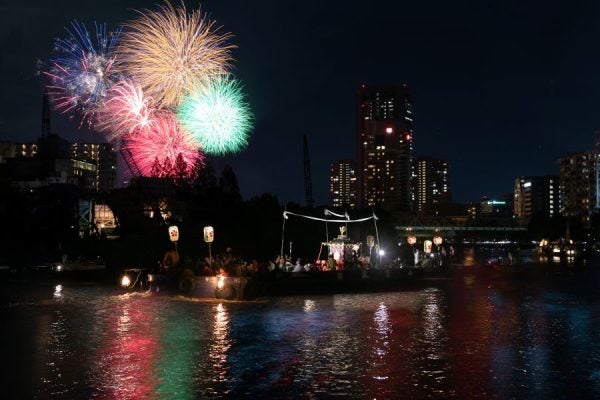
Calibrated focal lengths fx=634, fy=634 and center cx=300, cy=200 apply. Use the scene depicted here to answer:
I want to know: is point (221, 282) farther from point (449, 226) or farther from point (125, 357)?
point (449, 226)

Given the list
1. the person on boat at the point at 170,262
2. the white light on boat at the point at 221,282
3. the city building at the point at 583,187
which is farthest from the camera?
the city building at the point at 583,187

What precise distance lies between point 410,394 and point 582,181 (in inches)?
7932

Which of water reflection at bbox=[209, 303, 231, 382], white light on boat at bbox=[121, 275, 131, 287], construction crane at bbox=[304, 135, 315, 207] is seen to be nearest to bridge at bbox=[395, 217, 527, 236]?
construction crane at bbox=[304, 135, 315, 207]

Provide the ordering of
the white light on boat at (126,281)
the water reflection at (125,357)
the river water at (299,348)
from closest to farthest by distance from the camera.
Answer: the water reflection at (125,357), the river water at (299,348), the white light on boat at (126,281)

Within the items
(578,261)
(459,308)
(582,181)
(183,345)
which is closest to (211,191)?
(578,261)

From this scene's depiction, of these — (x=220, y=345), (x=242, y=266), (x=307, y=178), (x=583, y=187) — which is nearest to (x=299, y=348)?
(x=220, y=345)

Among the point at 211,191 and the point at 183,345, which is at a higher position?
the point at 211,191

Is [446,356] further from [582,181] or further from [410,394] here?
[582,181]

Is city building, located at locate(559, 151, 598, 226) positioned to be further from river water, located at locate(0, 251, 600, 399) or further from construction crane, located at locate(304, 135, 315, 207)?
river water, located at locate(0, 251, 600, 399)

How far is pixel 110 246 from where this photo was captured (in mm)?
56281

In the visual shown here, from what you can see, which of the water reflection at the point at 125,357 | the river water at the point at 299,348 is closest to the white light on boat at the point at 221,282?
the river water at the point at 299,348

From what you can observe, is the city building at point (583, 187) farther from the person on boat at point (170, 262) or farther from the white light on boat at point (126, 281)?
the white light on boat at point (126, 281)

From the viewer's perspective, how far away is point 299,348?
1761cm

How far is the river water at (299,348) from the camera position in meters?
13.1
